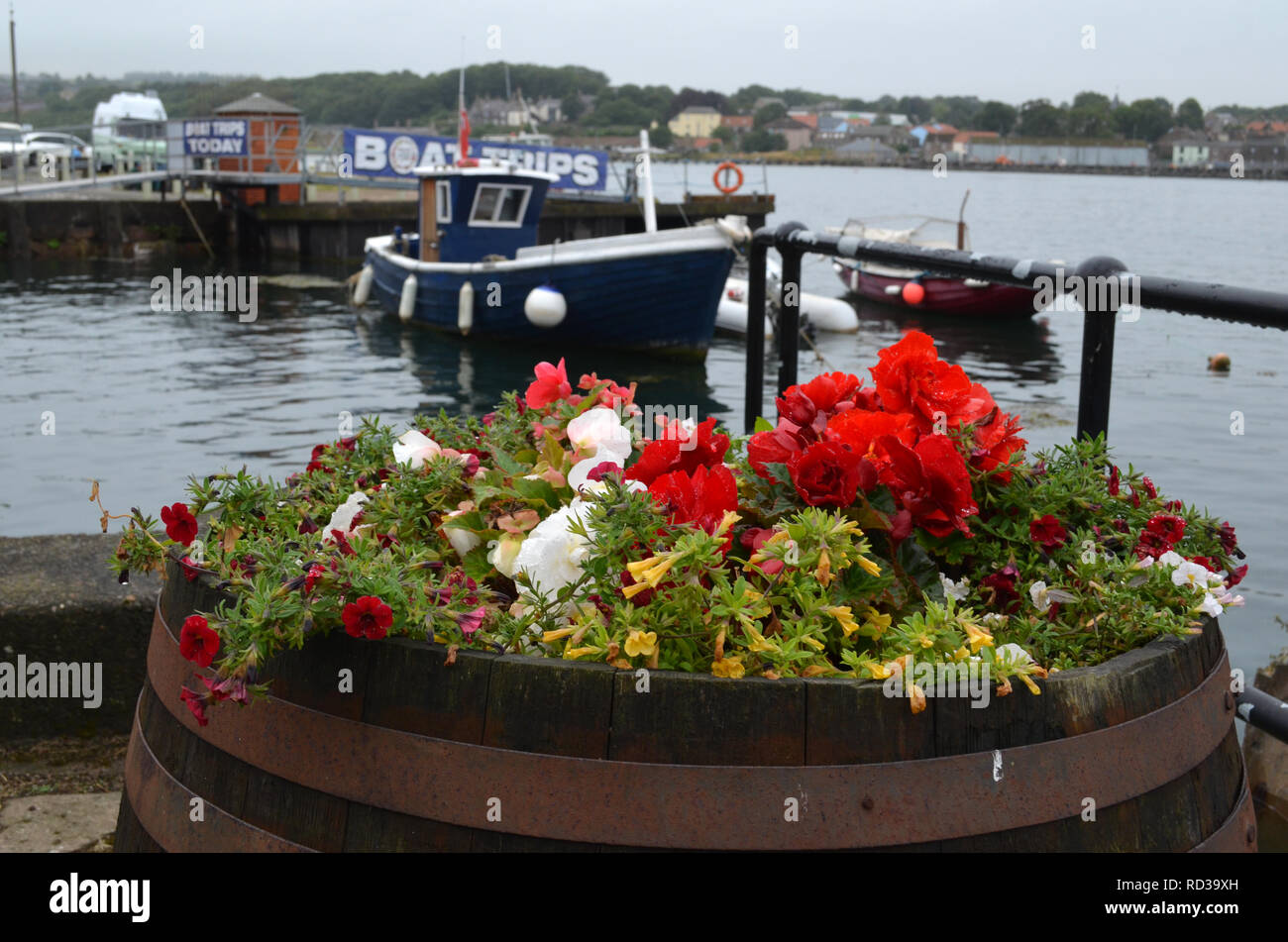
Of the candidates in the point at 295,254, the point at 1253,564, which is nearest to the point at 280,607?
the point at 1253,564

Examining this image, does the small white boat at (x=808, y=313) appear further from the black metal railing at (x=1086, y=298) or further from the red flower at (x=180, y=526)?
the red flower at (x=180, y=526)

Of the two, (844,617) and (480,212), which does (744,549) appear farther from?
(480,212)

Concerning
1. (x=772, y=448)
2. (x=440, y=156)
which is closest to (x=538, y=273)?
(x=440, y=156)

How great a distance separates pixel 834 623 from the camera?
1.69m

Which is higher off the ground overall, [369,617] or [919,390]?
[919,390]

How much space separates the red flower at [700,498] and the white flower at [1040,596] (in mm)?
443

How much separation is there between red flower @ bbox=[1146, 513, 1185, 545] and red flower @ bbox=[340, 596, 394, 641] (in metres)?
1.15

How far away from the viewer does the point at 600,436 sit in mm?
2084

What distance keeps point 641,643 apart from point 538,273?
18306 millimetres

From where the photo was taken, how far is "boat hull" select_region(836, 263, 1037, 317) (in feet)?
80.5
